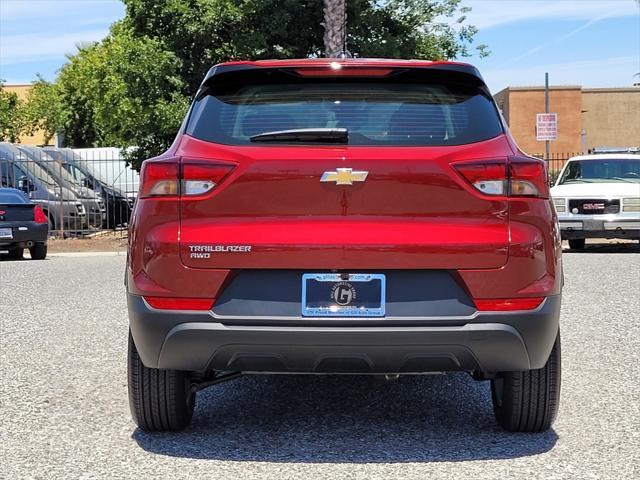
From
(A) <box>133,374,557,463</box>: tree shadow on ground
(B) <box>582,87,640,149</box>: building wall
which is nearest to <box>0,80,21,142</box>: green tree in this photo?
(B) <box>582,87,640,149</box>: building wall

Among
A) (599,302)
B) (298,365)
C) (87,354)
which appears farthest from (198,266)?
(599,302)

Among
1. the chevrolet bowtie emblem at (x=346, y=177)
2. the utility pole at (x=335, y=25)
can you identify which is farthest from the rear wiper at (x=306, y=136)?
the utility pole at (x=335, y=25)

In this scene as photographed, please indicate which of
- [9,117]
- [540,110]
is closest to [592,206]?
[9,117]

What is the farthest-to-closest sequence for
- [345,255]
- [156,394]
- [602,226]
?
[602,226] < [156,394] < [345,255]

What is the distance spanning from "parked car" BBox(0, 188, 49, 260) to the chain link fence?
14.3 ft

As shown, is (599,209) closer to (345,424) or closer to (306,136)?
(345,424)

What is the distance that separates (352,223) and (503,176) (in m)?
0.67

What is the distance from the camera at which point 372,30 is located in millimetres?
22141

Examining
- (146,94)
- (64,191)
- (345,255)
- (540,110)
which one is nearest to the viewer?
(345,255)

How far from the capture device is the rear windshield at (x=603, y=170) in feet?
60.2

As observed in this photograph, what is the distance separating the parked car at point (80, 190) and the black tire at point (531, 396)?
20428mm

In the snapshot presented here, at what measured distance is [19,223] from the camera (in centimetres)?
1753

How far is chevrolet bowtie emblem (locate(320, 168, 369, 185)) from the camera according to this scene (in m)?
4.07

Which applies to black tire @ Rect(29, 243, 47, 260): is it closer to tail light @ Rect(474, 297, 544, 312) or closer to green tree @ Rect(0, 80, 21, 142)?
tail light @ Rect(474, 297, 544, 312)
